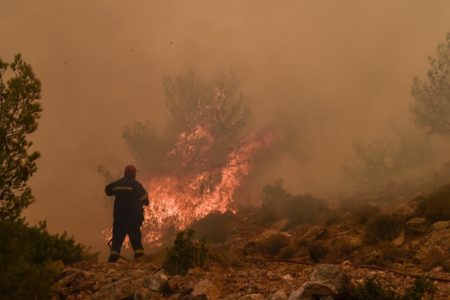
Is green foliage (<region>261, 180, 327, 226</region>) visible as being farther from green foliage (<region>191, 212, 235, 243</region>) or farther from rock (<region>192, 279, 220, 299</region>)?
rock (<region>192, 279, 220, 299</region>)

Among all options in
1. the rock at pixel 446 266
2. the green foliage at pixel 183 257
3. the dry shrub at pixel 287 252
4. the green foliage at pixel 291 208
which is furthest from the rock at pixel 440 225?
the green foliage at pixel 291 208

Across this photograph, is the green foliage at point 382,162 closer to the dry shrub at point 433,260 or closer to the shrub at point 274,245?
the shrub at point 274,245

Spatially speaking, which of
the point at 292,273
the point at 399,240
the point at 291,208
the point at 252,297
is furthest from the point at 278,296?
the point at 291,208

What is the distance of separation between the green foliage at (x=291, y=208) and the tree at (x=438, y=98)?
55.1 feet

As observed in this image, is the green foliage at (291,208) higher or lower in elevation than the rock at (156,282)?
higher

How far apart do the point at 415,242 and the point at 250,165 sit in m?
59.2

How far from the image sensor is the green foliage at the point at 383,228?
9.78 m

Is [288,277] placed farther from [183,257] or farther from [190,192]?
[190,192]

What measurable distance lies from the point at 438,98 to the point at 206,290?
32.3 metres

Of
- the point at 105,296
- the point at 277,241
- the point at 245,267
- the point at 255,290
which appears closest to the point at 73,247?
the point at 105,296

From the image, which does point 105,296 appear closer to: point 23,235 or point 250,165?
point 23,235

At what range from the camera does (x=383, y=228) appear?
401 inches

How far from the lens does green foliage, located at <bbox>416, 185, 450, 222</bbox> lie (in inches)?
395

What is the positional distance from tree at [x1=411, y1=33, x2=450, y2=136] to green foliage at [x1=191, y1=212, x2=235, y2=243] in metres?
20.8
